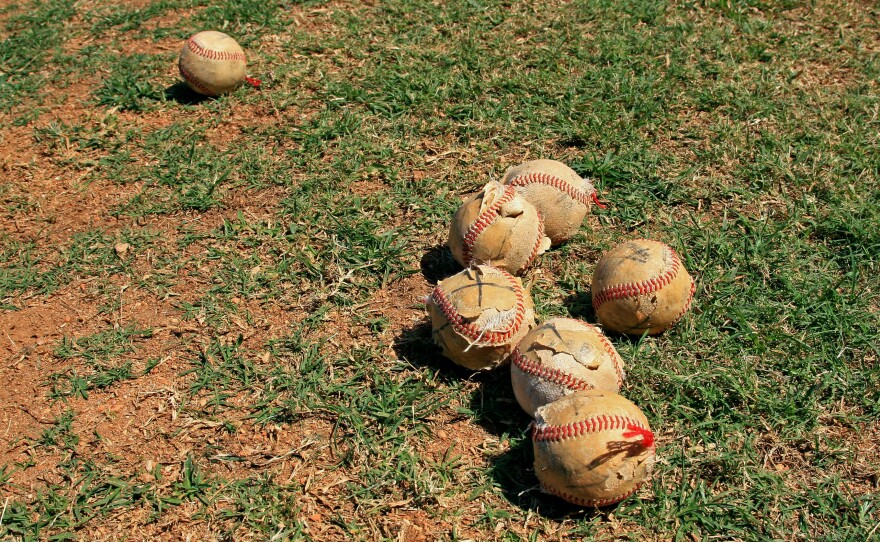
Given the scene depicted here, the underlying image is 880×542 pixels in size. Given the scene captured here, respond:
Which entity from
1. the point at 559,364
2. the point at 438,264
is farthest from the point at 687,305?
the point at 438,264

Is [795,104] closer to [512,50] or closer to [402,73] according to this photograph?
[512,50]

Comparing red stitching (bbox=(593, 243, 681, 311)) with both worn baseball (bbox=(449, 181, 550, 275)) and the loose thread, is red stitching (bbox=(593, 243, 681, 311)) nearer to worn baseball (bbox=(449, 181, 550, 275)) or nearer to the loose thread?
worn baseball (bbox=(449, 181, 550, 275))

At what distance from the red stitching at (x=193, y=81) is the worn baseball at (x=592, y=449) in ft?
14.1

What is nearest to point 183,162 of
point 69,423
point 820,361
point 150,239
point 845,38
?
point 150,239

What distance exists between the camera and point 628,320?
435 centimetres

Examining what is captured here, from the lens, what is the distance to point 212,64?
6441mm

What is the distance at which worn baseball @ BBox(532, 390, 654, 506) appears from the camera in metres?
3.47

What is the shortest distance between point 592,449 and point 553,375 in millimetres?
453

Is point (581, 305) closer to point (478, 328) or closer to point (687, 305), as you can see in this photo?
point (687, 305)

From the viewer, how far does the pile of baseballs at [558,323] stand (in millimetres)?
3518

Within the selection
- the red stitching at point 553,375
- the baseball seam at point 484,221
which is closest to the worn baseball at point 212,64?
the baseball seam at point 484,221

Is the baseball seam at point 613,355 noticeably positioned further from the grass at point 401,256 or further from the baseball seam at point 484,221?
the baseball seam at point 484,221

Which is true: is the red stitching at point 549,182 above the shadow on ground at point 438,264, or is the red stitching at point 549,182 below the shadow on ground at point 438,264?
above

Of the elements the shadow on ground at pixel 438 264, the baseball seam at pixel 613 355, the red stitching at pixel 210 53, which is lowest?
the shadow on ground at pixel 438 264
